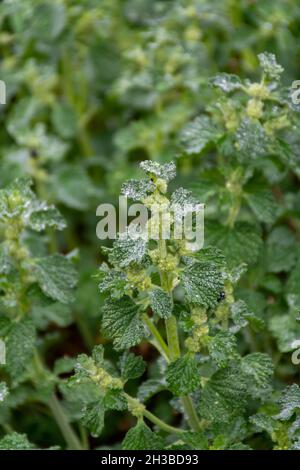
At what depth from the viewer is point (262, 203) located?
1698 mm

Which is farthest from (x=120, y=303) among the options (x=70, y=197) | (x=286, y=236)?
(x=70, y=197)

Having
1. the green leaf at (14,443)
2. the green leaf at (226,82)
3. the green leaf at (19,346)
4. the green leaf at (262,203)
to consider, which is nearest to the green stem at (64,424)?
the green leaf at (19,346)

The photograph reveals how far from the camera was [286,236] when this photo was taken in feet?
6.38

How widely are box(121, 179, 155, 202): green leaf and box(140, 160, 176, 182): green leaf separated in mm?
17

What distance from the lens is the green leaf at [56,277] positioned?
1.60 meters

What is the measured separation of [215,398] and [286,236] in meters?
0.64

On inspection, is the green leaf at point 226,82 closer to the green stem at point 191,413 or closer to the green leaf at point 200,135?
the green leaf at point 200,135

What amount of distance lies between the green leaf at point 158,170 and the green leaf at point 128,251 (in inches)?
4.4

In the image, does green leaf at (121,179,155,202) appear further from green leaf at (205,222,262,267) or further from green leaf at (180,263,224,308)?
green leaf at (205,222,262,267)

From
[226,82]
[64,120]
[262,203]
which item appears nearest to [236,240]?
[262,203]

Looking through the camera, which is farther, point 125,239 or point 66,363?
point 66,363

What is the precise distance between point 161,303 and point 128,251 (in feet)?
0.34

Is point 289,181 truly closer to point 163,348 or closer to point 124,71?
point 124,71

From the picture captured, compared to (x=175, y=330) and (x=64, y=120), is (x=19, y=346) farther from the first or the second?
(x=64, y=120)
